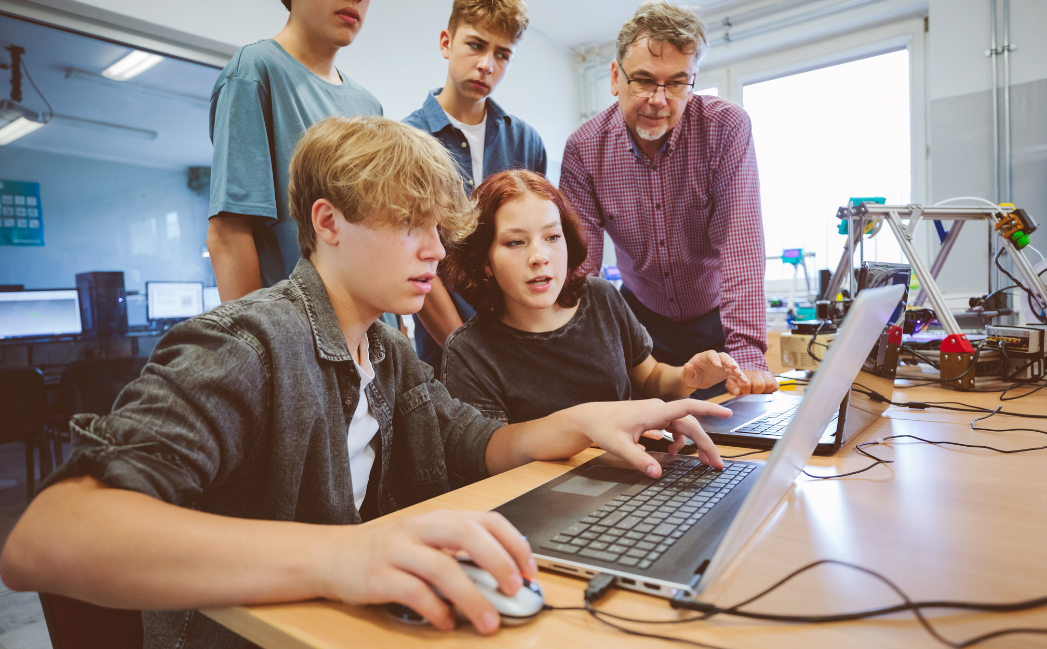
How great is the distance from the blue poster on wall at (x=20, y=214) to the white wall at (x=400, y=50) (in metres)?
0.62

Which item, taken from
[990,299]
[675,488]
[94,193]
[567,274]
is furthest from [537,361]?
[94,193]

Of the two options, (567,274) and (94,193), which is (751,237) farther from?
(94,193)

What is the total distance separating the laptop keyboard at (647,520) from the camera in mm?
508

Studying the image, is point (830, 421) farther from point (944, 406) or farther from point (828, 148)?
point (828, 148)

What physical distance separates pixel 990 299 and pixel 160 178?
2.89 metres

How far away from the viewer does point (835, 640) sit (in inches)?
15.3

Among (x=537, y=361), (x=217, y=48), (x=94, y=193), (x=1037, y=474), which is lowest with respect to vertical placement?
(x=1037, y=474)

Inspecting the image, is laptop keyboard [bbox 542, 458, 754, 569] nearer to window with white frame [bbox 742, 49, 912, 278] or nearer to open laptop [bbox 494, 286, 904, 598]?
open laptop [bbox 494, 286, 904, 598]

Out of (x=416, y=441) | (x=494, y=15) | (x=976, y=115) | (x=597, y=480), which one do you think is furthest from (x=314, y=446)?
(x=976, y=115)

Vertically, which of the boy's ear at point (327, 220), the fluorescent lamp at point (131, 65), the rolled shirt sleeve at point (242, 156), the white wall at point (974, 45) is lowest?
the boy's ear at point (327, 220)

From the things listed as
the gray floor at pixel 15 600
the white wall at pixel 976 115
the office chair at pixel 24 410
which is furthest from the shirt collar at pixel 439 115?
the white wall at pixel 976 115

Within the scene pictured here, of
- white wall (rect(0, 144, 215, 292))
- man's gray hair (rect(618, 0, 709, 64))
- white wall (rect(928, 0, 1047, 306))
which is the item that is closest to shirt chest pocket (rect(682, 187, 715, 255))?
man's gray hair (rect(618, 0, 709, 64))

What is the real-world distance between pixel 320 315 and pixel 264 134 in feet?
2.11

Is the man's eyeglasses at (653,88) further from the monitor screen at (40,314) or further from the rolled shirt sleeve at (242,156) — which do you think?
the monitor screen at (40,314)
